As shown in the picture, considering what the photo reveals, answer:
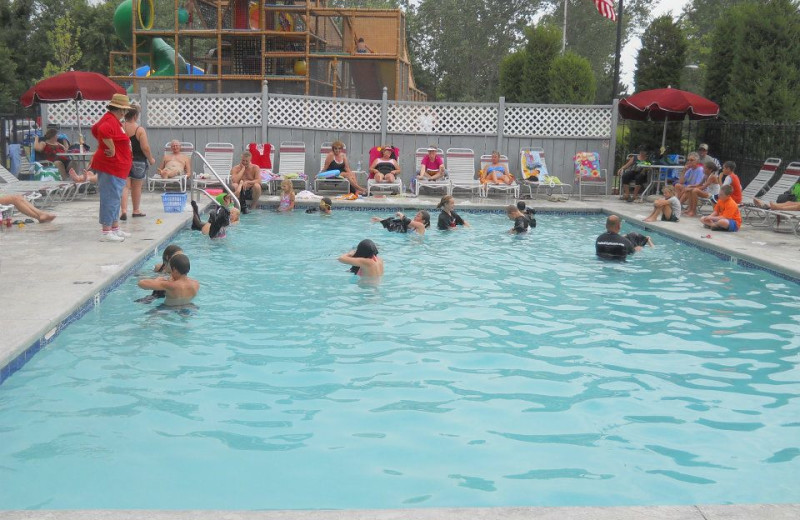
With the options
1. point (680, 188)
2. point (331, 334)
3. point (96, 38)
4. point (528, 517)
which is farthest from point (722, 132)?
point (96, 38)

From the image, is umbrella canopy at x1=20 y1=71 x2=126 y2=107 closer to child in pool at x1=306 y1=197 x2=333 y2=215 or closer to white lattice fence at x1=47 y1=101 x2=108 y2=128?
white lattice fence at x1=47 y1=101 x2=108 y2=128

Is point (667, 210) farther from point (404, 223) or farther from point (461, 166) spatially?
point (461, 166)

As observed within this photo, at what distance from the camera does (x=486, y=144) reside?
55.9 feet

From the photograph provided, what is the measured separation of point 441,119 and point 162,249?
8725mm

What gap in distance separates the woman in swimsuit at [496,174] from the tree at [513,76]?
23.8 ft

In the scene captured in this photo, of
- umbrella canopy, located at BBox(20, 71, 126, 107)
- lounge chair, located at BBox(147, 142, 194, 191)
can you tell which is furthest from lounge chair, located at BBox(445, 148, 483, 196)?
umbrella canopy, located at BBox(20, 71, 126, 107)

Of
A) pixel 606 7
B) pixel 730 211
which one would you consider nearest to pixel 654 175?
pixel 730 211

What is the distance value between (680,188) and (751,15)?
13.1ft

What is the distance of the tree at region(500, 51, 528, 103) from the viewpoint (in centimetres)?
2309

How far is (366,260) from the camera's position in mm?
8094

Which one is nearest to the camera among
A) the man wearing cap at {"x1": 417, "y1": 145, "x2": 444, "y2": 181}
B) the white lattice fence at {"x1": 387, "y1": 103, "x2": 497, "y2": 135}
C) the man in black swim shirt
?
the man in black swim shirt

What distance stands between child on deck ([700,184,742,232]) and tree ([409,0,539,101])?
35.7m

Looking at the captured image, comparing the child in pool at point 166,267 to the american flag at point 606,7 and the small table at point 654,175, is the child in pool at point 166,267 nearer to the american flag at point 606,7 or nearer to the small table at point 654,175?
the small table at point 654,175

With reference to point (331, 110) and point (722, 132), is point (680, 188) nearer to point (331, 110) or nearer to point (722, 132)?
point (722, 132)
